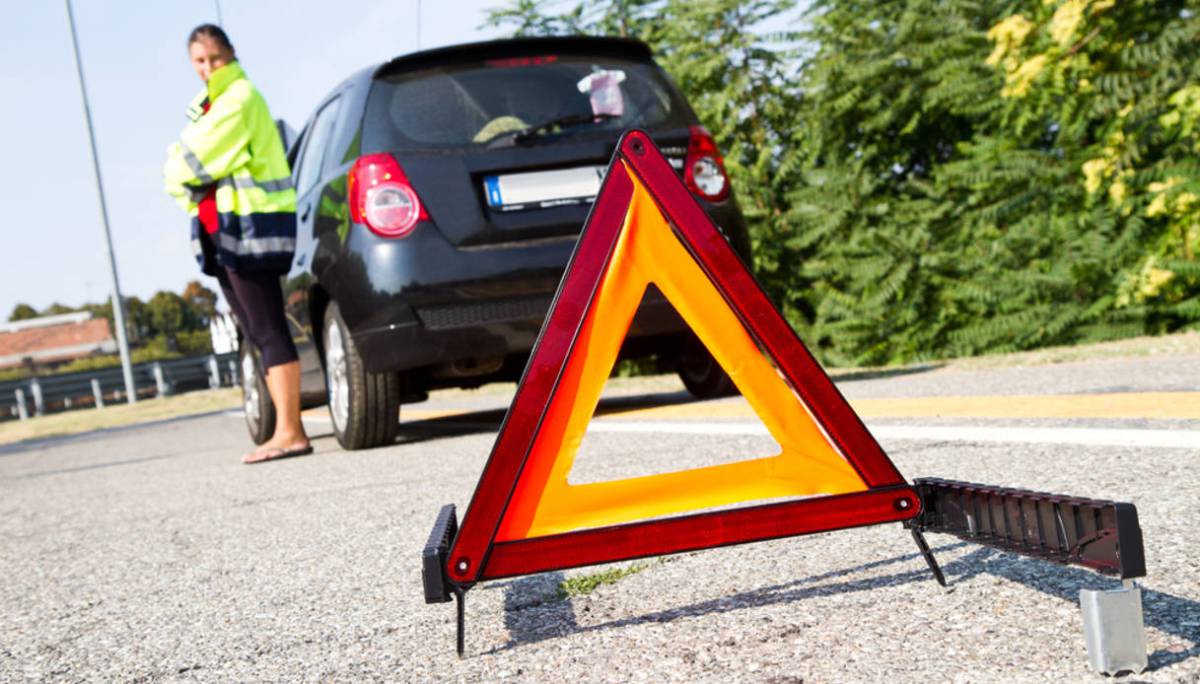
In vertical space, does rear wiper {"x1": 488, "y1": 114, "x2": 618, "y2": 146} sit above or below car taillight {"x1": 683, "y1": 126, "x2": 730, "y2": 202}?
above

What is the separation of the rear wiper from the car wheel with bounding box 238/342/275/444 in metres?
2.86

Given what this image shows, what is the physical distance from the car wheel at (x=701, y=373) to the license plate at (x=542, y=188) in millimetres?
1180

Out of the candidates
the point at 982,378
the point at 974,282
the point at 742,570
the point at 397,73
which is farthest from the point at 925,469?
the point at 974,282

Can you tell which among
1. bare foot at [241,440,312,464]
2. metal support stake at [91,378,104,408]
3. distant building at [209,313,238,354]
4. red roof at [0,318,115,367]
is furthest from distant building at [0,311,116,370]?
bare foot at [241,440,312,464]

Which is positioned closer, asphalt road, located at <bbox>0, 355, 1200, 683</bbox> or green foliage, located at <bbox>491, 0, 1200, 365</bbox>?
asphalt road, located at <bbox>0, 355, 1200, 683</bbox>

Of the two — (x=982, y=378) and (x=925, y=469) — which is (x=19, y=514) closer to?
(x=925, y=469)

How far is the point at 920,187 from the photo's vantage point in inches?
363

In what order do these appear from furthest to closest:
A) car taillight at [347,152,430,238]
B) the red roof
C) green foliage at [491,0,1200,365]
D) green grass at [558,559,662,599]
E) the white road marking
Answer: the red roof, green foliage at [491,0,1200,365], car taillight at [347,152,430,238], the white road marking, green grass at [558,559,662,599]

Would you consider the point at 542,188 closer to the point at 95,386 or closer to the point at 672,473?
the point at 672,473

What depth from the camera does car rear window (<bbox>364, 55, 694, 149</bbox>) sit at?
563cm

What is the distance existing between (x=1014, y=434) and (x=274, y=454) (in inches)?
158

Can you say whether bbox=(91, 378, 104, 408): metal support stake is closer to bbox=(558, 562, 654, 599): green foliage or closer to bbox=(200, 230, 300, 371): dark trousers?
bbox=(200, 230, 300, 371): dark trousers

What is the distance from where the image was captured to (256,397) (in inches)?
314

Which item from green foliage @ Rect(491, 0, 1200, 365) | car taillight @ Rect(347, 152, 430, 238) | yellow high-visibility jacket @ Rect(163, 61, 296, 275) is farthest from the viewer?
green foliage @ Rect(491, 0, 1200, 365)
